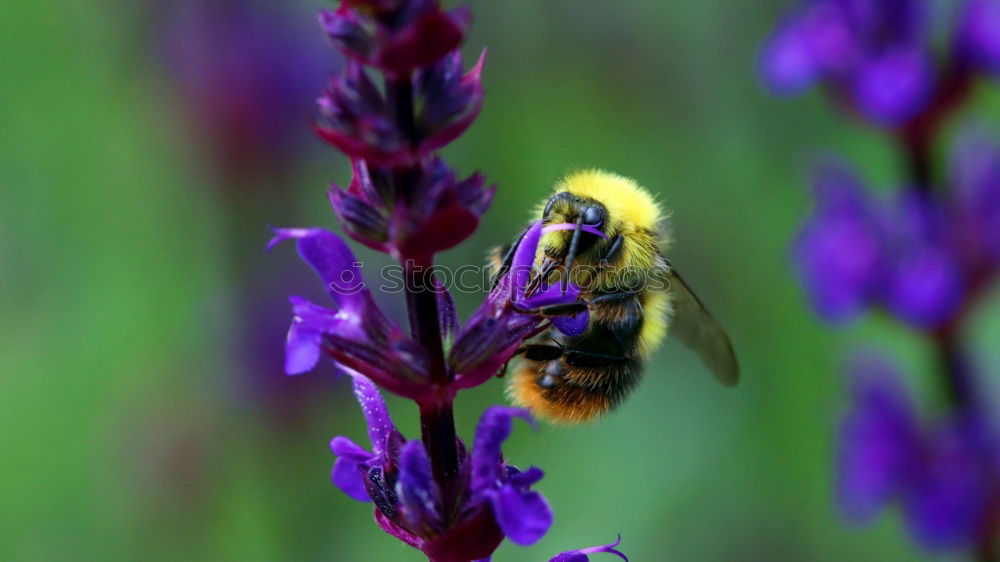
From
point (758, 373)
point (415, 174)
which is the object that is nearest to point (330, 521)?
point (758, 373)

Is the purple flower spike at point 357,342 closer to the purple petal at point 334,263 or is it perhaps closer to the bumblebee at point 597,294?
the purple petal at point 334,263

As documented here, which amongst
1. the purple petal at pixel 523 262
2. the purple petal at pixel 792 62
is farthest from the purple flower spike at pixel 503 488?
the purple petal at pixel 792 62

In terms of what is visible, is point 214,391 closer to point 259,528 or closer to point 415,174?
point 259,528

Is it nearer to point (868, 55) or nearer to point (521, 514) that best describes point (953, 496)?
point (868, 55)

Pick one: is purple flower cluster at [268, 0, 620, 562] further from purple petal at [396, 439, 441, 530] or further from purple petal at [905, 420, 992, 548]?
purple petal at [905, 420, 992, 548]

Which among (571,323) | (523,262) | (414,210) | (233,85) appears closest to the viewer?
(414,210)

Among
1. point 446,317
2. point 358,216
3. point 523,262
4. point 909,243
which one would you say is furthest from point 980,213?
point 358,216
